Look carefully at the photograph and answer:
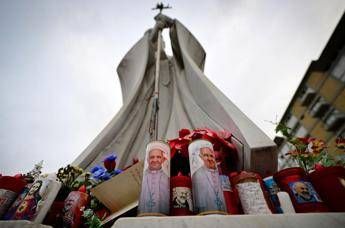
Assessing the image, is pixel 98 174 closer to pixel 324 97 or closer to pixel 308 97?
pixel 324 97

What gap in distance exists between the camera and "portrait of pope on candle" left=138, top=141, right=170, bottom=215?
0.60 m

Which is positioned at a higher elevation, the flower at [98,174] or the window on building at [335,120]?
the window on building at [335,120]

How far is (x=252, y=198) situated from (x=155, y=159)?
13.2 inches

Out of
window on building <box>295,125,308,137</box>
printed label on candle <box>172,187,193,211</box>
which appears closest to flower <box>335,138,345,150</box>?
printed label on candle <box>172,187,193,211</box>

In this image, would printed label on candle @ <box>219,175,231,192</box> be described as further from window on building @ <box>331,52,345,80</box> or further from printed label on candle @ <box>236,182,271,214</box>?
window on building @ <box>331,52,345,80</box>

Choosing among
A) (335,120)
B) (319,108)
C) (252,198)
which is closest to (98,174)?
(252,198)

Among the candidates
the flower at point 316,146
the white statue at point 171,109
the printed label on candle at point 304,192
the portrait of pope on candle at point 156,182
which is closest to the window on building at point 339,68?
the white statue at point 171,109

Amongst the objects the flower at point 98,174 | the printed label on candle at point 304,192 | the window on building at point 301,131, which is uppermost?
the window on building at point 301,131

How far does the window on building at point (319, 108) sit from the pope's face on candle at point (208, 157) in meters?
10.9

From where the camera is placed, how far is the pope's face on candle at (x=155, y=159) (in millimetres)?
707

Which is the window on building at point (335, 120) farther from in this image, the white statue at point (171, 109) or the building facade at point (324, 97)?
the white statue at point (171, 109)

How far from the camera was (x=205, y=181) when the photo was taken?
2.13 feet

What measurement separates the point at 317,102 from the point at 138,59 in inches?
400

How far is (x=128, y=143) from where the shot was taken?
1794 millimetres
